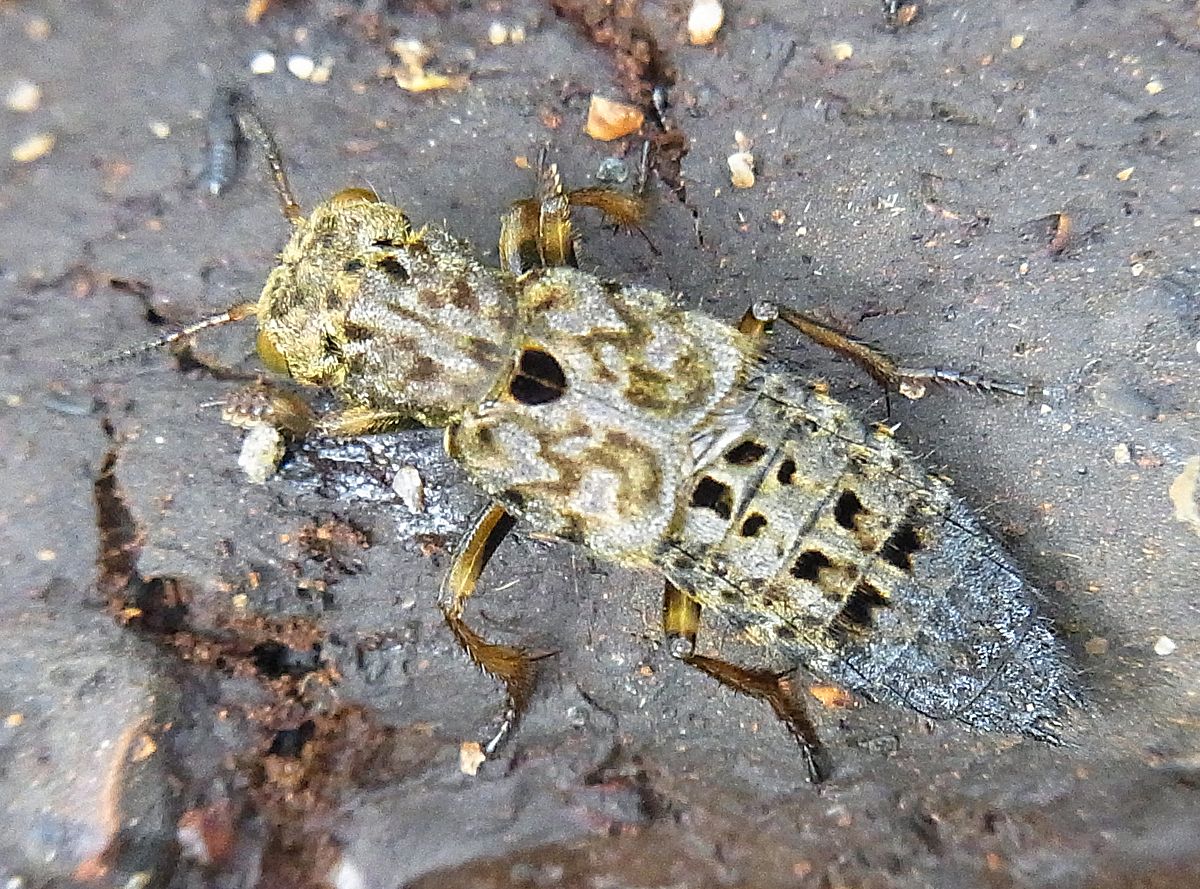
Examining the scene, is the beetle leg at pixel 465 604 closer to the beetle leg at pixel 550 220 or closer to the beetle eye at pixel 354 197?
the beetle leg at pixel 550 220

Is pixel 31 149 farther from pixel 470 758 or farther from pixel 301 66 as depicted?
pixel 470 758

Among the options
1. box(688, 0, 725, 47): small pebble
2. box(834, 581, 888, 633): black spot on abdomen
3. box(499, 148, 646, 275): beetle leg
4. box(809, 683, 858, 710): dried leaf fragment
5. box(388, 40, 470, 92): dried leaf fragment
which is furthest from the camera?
box(388, 40, 470, 92): dried leaf fragment

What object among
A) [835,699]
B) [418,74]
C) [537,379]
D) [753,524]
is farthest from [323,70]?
[835,699]

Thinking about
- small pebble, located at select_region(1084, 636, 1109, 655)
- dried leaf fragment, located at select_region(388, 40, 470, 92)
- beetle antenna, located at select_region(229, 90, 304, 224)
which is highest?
dried leaf fragment, located at select_region(388, 40, 470, 92)

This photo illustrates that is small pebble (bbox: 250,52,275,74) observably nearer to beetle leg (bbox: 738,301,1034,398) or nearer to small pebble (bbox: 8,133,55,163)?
small pebble (bbox: 8,133,55,163)

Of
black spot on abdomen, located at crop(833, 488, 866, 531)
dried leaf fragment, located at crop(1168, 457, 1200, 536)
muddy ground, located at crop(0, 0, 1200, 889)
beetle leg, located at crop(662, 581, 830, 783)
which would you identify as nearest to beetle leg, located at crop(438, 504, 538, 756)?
muddy ground, located at crop(0, 0, 1200, 889)

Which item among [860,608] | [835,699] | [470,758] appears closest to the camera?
[860,608]
